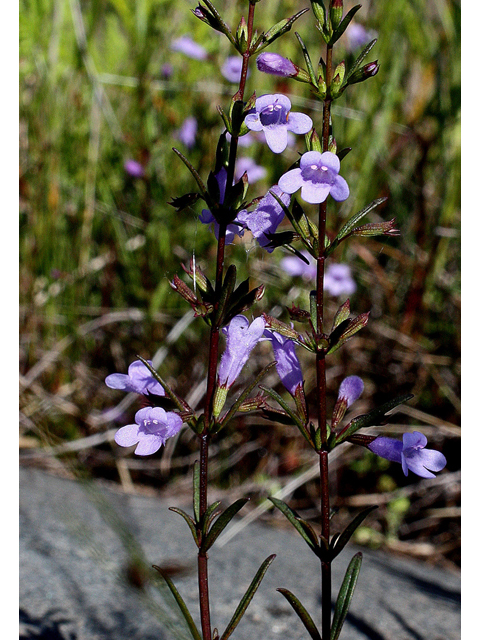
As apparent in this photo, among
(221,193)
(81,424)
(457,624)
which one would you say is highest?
(221,193)

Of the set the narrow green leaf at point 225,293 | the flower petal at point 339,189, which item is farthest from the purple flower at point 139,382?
the flower petal at point 339,189

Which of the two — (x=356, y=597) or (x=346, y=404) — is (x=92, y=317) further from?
(x=346, y=404)

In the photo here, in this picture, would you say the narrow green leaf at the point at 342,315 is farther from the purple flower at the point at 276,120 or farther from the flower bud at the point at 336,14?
the flower bud at the point at 336,14

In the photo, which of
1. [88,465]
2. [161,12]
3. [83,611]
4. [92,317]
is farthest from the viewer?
[161,12]

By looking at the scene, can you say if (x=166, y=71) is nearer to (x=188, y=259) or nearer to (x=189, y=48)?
(x=189, y=48)

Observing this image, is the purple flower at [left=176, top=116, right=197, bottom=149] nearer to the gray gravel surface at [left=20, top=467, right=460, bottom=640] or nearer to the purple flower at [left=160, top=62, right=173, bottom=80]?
the purple flower at [left=160, top=62, right=173, bottom=80]

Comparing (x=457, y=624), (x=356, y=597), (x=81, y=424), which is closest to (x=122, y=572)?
(x=356, y=597)

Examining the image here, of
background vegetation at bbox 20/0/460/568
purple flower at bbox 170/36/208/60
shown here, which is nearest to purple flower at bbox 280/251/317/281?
background vegetation at bbox 20/0/460/568

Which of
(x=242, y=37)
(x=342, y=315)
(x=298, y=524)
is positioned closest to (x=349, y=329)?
(x=342, y=315)

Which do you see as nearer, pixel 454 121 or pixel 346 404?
pixel 346 404

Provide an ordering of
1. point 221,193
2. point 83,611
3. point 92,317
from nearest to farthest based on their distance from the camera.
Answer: point 221,193, point 83,611, point 92,317
